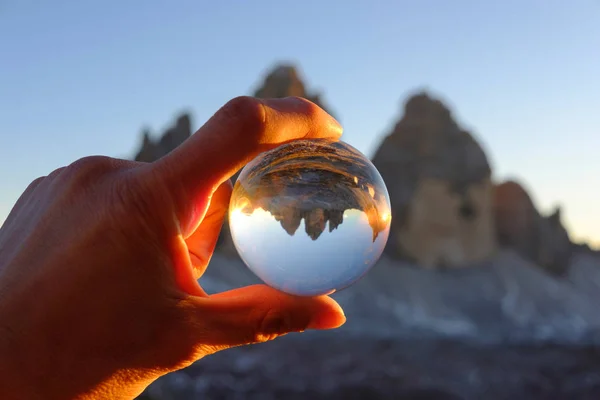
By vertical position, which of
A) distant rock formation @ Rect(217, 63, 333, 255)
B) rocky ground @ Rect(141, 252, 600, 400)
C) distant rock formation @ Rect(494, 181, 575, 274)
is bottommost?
rocky ground @ Rect(141, 252, 600, 400)

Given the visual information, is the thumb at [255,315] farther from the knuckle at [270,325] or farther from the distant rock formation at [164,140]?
the distant rock formation at [164,140]

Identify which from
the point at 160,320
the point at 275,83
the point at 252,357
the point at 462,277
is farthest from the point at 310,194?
the point at 462,277

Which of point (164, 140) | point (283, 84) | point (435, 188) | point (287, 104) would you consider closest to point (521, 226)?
point (435, 188)

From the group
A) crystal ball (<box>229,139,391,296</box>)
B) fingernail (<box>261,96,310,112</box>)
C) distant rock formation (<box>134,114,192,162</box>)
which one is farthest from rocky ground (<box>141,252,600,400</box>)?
fingernail (<box>261,96,310,112</box>)

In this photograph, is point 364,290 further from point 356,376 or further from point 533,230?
point 356,376

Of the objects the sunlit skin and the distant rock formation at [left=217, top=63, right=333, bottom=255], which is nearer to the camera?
the sunlit skin

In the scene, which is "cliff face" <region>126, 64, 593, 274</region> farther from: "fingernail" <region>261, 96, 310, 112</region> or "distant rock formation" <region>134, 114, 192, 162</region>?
"fingernail" <region>261, 96, 310, 112</region>

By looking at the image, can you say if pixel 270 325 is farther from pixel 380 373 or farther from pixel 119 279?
pixel 380 373

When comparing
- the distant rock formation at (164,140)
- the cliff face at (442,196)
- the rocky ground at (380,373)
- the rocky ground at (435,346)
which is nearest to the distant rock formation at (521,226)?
the cliff face at (442,196)
